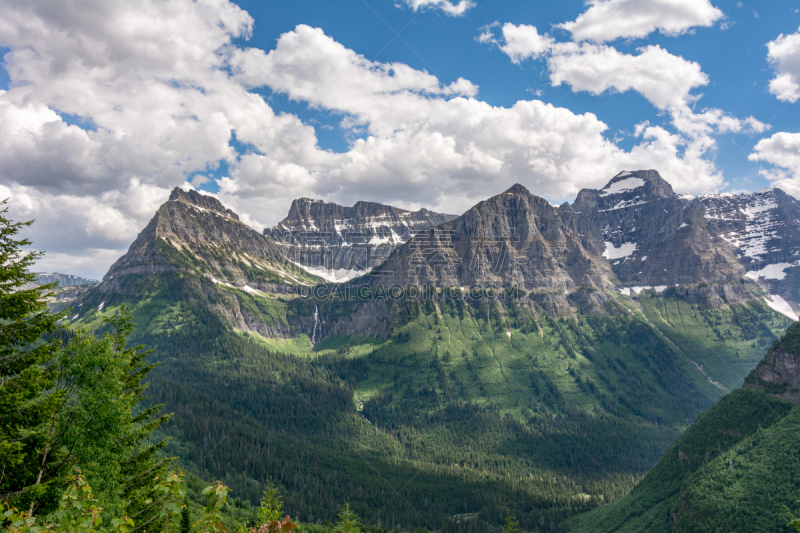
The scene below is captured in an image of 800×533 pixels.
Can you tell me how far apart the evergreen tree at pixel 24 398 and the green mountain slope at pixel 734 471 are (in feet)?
409

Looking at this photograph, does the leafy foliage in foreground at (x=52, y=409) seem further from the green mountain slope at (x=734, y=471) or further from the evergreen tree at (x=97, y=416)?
the green mountain slope at (x=734, y=471)

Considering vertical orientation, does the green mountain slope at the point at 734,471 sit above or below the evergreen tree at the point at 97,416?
below

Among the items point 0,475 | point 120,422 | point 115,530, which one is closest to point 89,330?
point 120,422

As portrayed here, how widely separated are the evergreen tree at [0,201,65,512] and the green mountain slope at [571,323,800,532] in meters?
125

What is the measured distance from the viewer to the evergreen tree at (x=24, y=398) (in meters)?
19.8

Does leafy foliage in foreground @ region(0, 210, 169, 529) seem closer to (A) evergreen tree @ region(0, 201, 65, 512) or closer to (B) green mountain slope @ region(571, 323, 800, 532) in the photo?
(A) evergreen tree @ region(0, 201, 65, 512)

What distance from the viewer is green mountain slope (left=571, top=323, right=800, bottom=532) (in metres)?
92.0

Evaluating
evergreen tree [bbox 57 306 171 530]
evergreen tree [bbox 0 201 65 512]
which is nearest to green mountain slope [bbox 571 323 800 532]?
evergreen tree [bbox 57 306 171 530]

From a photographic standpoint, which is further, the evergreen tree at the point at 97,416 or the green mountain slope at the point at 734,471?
the green mountain slope at the point at 734,471

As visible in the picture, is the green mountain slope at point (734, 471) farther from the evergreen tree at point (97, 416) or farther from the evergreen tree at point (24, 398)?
the evergreen tree at point (24, 398)

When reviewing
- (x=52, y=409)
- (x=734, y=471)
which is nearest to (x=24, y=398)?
(x=52, y=409)

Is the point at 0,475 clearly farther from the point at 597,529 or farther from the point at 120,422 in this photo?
the point at 597,529

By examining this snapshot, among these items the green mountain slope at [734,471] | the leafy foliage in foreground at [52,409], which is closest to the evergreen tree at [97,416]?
the leafy foliage in foreground at [52,409]

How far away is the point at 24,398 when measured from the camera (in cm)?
2114
